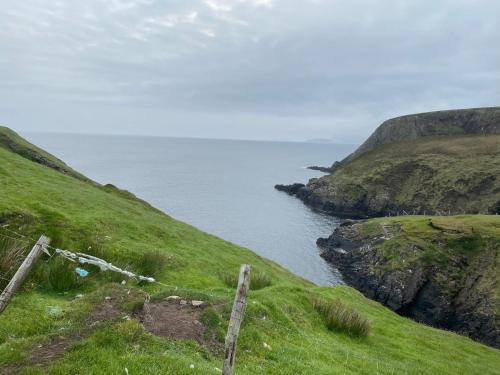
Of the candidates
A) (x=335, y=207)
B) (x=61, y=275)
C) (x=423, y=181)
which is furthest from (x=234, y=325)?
(x=423, y=181)

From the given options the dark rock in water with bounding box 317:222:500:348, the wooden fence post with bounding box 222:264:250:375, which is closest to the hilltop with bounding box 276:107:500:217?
the dark rock in water with bounding box 317:222:500:348

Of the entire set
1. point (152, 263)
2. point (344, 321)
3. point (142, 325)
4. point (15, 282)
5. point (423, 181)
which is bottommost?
point (344, 321)

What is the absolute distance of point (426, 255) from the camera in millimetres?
74062

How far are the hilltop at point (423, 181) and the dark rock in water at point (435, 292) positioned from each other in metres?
57.3

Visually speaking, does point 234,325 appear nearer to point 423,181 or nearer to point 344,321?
point 344,321

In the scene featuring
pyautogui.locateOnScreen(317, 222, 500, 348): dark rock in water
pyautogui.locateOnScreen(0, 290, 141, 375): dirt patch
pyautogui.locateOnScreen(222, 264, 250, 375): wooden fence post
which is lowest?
pyautogui.locateOnScreen(317, 222, 500, 348): dark rock in water

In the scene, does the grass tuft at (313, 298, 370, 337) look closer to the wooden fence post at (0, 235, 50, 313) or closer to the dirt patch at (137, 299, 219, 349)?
the dirt patch at (137, 299, 219, 349)

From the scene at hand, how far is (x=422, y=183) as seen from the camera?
147625 millimetres

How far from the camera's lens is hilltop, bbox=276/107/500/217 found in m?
130

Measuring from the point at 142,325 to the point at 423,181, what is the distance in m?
151

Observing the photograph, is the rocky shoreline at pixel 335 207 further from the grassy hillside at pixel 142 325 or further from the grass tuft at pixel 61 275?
the grass tuft at pixel 61 275

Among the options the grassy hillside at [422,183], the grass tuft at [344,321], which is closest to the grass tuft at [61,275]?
the grass tuft at [344,321]

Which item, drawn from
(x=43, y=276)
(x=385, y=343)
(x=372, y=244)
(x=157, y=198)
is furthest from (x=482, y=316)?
(x=157, y=198)

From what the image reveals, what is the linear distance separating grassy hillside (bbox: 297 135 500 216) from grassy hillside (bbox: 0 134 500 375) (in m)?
107
